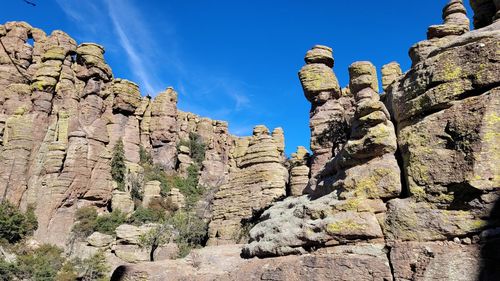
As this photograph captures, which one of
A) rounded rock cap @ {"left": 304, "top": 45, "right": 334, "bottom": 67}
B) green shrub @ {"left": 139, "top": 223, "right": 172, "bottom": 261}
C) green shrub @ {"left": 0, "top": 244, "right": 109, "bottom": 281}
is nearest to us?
rounded rock cap @ {"left": 304, "top": 45, "right": 334, "bottom": 67}

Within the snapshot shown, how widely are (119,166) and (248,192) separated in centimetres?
3066

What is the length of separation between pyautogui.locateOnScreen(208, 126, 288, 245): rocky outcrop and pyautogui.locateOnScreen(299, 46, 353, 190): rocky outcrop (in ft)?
7.54

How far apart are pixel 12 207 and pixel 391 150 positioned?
3994 centimetres

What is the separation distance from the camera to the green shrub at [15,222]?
3598cm

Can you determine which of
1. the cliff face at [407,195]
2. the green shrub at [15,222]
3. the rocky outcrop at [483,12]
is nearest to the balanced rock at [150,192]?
the green shrub at [15,222]

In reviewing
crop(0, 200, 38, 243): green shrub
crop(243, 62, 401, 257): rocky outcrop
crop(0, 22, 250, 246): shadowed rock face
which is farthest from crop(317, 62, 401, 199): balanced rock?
crop(0, 200, 38, 243): green shrub

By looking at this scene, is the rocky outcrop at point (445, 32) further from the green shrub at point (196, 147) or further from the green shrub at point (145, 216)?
the green shrub at point (196, 147)

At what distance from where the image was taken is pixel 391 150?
6.81 meters

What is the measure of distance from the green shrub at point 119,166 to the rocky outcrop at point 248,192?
92.1ft

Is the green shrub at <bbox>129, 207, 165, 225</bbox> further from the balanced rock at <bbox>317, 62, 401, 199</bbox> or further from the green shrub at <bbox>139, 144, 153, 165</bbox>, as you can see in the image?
the balanced rock at <bbox>317, 62, 401, 199</bbox>

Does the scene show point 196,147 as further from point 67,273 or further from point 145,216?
point 67,273

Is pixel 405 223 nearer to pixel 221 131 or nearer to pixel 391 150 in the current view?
pixel 391 150

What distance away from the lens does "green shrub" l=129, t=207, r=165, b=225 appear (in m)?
40.9

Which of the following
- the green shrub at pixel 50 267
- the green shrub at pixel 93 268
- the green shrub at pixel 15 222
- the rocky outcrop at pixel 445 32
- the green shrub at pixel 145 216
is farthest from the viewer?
the green shrub at pixel 145 216
